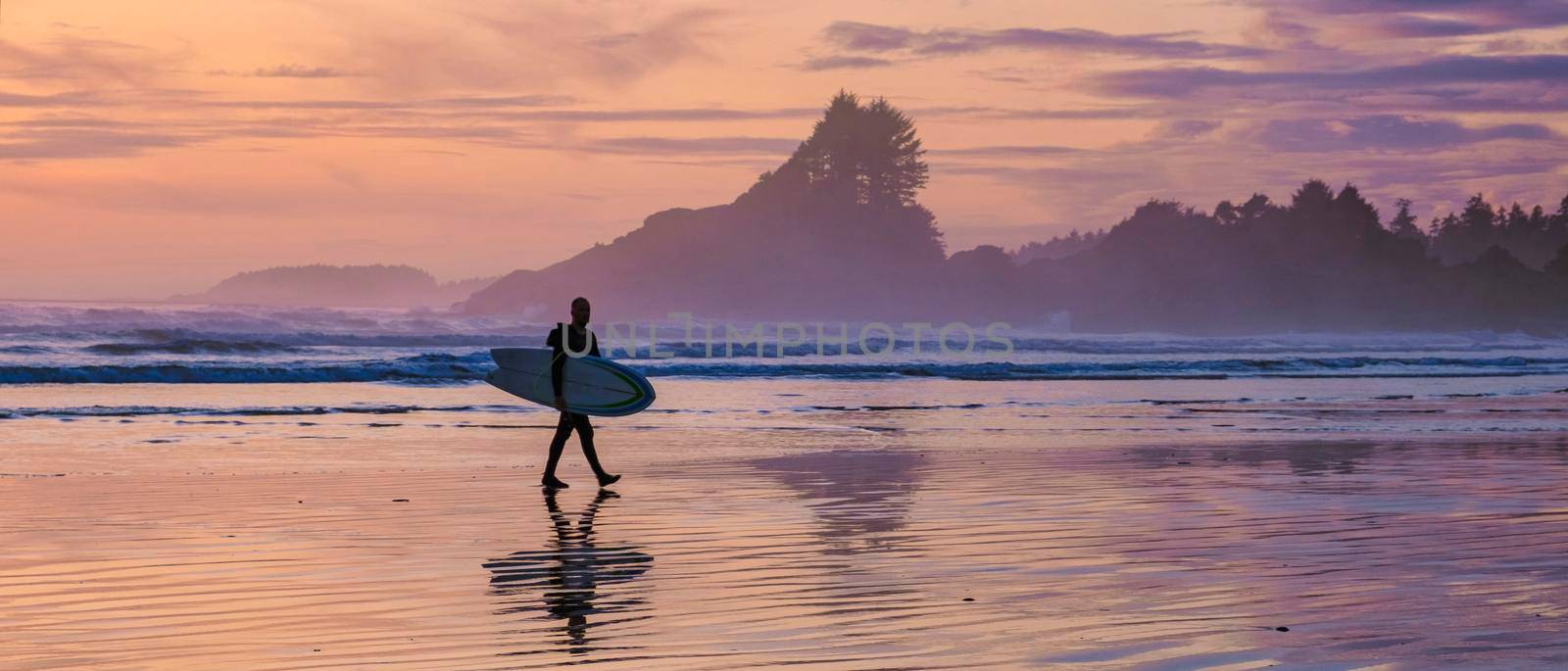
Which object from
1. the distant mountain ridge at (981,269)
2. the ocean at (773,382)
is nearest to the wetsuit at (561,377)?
the ocean at (773,382)

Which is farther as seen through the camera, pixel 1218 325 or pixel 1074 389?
pixel 1218 325

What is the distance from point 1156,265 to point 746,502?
340 feet

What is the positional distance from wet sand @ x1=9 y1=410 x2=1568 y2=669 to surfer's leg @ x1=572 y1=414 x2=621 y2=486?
245 mm

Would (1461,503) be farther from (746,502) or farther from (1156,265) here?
(1156,265)

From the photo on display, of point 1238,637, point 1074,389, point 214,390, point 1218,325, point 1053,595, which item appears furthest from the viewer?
point 1218,325

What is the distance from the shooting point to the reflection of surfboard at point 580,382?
15.1m

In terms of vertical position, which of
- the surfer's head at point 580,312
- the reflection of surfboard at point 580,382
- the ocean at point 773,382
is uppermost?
the surfer's head at point 580,312

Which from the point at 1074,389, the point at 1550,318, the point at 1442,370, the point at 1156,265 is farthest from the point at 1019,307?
the point at 1074,389

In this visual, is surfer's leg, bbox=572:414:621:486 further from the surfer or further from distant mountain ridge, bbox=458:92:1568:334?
distant mountain ridge, bbox=458:92:1568:334

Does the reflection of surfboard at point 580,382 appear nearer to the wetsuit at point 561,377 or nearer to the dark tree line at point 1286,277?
the wetsuit at point 561,377

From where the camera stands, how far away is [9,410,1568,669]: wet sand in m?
6.70

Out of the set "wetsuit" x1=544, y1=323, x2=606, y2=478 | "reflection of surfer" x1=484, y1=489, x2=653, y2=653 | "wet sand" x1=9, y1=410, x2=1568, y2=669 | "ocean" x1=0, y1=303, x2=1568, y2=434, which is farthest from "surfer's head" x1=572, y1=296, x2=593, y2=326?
"ocean" x1=0, y1=303, x2=1568, y2=434

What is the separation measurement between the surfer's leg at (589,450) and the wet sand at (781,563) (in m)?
0.24

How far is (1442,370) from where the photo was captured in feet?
145
